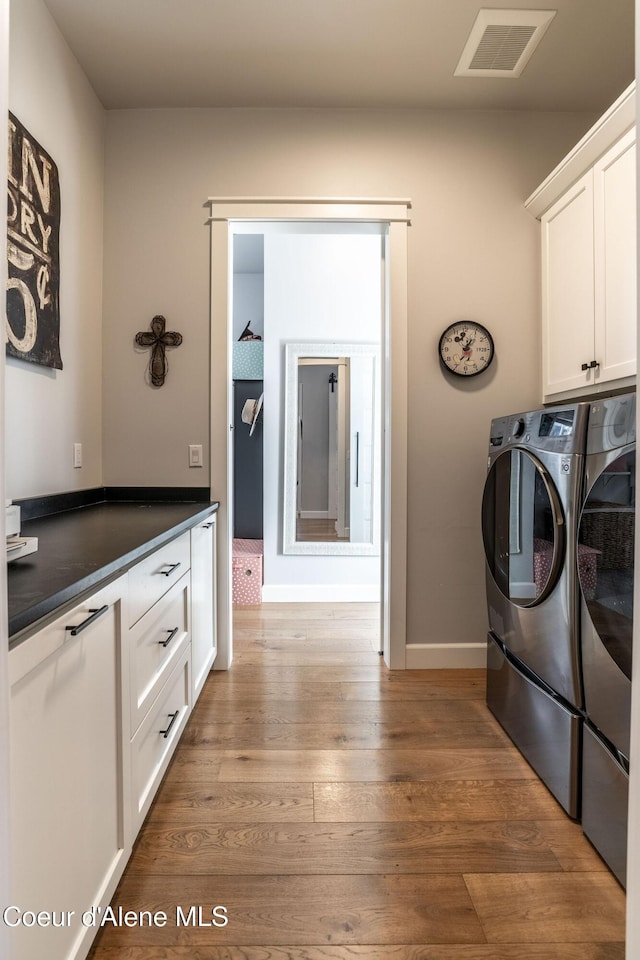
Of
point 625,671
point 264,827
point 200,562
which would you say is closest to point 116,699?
point 264,827

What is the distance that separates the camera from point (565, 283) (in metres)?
2.29

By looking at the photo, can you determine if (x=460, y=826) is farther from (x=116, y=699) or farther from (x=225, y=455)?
(x=225, y=455)

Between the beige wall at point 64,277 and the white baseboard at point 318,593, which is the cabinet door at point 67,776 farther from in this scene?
the white baseboard at point 318,593

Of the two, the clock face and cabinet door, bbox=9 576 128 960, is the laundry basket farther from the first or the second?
cabinet door, bbox=9 576 128 960

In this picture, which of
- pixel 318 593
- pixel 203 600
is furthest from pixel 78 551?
pixel 318 593

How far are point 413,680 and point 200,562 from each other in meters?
1.17

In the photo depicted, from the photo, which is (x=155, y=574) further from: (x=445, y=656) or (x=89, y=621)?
(x=445, y=656)

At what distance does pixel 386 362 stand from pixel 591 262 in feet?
3.20

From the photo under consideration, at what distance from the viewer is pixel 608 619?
1356 mm

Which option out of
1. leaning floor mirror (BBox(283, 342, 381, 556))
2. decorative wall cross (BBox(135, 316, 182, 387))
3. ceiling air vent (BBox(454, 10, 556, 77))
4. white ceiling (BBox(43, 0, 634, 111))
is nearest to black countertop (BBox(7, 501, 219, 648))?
decorative wall cross (BBox(135, 316, 182, 387))

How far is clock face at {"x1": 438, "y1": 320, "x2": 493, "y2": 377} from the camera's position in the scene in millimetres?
2559

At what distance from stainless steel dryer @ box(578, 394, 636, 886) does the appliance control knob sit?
409 mm

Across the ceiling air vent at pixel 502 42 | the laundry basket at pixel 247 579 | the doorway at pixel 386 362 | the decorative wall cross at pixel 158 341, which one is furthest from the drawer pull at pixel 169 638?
the ceiling air vent at pixel 502 42

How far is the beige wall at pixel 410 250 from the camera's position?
8.30 ft
